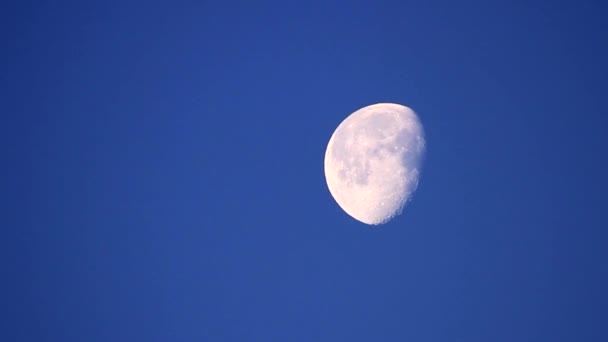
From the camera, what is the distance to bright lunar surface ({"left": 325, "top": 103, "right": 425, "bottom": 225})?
4891 mm

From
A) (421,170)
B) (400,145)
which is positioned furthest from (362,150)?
(421,170)

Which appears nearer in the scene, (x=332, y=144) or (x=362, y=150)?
(x=362, y=150)

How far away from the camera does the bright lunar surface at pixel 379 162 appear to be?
489cm

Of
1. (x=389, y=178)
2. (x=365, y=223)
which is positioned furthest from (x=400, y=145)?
(x=365, y=223)

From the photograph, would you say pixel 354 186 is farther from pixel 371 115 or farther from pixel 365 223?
pixel 371 115

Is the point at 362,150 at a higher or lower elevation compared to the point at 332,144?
lower

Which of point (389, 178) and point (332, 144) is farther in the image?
point (332, 144)

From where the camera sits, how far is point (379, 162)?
16.0 ft

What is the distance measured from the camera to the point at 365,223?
17.0 feet

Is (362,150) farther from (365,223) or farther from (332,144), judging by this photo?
(365,223)

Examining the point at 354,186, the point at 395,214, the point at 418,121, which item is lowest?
the point at 395,214

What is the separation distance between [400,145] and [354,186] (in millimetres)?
781

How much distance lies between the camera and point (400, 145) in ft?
16.1

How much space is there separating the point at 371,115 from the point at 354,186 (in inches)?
38.4
